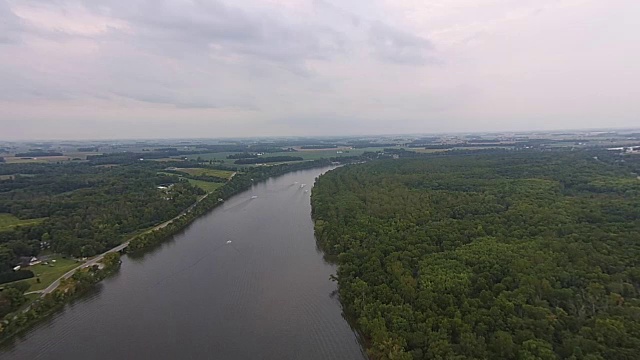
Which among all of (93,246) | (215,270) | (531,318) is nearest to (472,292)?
(531,318)

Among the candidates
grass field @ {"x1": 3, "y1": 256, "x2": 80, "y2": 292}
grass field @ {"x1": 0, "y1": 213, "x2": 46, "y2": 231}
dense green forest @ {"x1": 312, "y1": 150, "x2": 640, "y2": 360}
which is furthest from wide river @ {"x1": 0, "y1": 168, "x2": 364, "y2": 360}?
grass field @ {"x1": 0, "y1": 213, "x2": 46, "y2": 231}

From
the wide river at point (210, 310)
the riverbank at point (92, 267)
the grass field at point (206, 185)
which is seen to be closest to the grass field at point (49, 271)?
the riverbank at point (92, 267)

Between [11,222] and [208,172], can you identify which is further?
[208,172]

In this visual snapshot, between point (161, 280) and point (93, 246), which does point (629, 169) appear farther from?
point (93, 246)

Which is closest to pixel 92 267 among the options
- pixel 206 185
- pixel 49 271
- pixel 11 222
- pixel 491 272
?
pixel 49 271

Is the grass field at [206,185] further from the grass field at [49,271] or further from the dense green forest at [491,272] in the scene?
the grass field at [49,271]

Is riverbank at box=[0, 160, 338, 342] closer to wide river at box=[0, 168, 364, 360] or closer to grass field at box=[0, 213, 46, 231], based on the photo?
wide river at box=[0, 168, 364, 360]

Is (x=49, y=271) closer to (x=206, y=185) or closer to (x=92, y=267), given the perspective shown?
(x=92, y=267)
